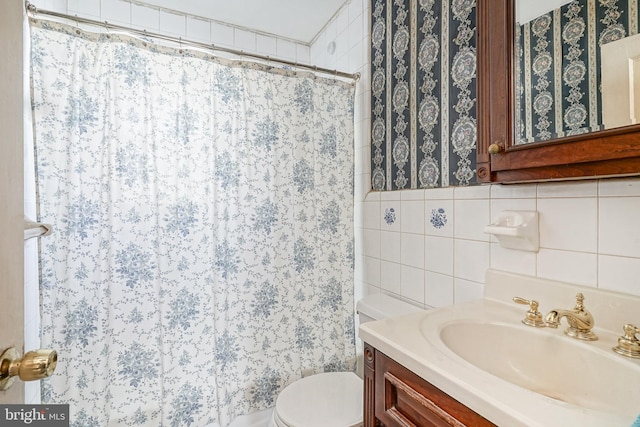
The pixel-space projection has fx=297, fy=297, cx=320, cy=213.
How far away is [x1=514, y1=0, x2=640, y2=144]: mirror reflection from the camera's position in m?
0.66

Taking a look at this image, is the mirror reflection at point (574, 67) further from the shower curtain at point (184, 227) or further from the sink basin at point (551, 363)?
the shower curtain at point (184, 227)

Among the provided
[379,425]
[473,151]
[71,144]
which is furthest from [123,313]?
[473,151]

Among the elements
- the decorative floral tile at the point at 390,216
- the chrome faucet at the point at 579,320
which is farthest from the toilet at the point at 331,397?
the chrome faucet at the point at 579,320

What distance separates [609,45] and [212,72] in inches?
56.6

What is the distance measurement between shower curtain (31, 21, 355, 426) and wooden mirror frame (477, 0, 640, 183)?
92cm

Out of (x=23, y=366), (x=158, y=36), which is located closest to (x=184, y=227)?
(x=158, y=36)

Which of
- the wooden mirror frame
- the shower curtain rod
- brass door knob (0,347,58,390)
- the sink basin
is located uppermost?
the shower curtain rod

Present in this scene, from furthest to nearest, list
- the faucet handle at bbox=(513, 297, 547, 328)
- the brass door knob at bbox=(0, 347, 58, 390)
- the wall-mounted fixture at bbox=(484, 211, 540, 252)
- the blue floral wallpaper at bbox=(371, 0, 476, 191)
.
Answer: the blue floral wallpaper at bbox=(371, 0, 476, 191) → the wall-mounted fixture at bbox=(484, 211, 540, 252) → the faucet handle at bbox=(513, 297, 547, 328) → the brass door knob at bbox=(0, 347, 58, 390)

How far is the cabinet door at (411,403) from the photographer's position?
0.55 meters

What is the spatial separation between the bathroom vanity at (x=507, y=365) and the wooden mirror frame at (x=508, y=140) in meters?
0.31

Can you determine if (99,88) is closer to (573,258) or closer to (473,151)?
(473,151)

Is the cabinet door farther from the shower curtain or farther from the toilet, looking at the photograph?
the shower curtain

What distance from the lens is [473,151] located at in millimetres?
1072

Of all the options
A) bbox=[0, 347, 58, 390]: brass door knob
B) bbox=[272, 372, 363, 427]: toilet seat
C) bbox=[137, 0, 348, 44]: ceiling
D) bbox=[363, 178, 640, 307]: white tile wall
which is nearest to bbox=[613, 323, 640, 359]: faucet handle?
bbox=[363, 178, 640, 307]: white tile wall
